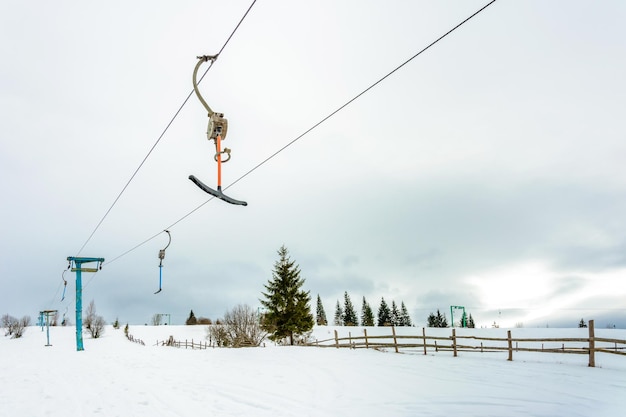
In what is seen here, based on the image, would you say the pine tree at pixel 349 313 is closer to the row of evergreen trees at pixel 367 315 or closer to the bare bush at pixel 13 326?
the row of evergreen trees at pixel 367 315

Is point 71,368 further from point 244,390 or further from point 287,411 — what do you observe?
point 287,411

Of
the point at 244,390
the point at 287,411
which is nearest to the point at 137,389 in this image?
the point at 244,390

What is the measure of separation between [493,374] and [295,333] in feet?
87.6

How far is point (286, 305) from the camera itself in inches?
1443

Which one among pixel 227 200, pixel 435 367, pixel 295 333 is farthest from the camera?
pixel 295 333

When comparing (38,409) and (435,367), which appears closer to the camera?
(38,409)

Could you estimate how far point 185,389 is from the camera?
34.3 feet

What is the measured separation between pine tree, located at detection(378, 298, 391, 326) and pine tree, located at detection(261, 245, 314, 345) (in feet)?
174

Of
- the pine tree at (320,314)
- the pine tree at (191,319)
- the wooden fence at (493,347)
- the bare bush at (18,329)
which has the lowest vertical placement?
the pine tree at (191,319)

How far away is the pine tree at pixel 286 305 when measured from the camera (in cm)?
3594

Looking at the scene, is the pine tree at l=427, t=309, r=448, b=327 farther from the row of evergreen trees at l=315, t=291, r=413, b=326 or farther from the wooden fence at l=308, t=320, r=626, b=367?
the wooden fence at l=308, t=320, r=626, b=367

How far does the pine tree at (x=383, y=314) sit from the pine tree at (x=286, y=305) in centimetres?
5301

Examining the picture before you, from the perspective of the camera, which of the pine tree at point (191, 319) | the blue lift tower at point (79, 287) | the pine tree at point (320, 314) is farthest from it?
the pine tree at point (191, 319)

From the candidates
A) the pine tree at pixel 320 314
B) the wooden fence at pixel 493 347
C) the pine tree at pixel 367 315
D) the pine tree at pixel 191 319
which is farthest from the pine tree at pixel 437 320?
the pine tree at pixel 191 319
